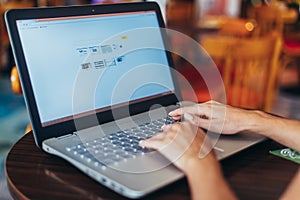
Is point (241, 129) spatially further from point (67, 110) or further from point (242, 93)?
point (242, 93)

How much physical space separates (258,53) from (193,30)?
3039 millimetres

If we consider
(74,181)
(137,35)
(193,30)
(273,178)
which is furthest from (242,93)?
(193,30)

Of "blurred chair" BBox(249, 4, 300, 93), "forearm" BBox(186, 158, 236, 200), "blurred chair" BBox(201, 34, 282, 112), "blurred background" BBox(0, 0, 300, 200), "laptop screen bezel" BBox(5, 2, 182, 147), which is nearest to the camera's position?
"forearm" BBox(186, 158, 236, 200)

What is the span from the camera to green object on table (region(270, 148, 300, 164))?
2.48 feet

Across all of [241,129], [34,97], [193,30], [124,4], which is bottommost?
[193,30]

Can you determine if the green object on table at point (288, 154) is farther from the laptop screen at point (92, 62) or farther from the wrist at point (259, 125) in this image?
the laptop screen at point (92, 62)

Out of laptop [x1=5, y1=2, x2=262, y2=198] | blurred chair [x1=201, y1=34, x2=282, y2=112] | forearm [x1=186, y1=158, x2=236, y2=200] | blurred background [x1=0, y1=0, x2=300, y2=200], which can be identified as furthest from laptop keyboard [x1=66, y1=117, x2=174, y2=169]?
blurred chair [x1=201, y1=34, x2=282, y2=112]

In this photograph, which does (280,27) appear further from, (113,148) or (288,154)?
(113,148)

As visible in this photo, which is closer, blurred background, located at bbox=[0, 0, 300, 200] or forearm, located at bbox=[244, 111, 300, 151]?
forearm, located at bbox=[244, 111, 300, 151]

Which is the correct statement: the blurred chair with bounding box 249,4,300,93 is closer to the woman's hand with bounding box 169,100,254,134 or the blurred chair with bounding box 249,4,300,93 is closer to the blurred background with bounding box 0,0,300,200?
the blurred background with bounding box 0,0,300,200

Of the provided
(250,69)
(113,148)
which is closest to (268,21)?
(250,69)

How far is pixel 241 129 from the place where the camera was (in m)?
0.79

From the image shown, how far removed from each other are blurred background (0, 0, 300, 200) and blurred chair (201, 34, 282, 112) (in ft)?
0.18

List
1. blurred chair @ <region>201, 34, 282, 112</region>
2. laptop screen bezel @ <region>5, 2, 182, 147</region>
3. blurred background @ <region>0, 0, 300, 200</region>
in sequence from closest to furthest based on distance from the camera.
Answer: laptop screen bezel @ <region>5, 2, 182, 147</region> → blurred chair @ <region>201, 34, 282, 112</region> → blurred background @ <region>0, 0, 300, 200</region>
